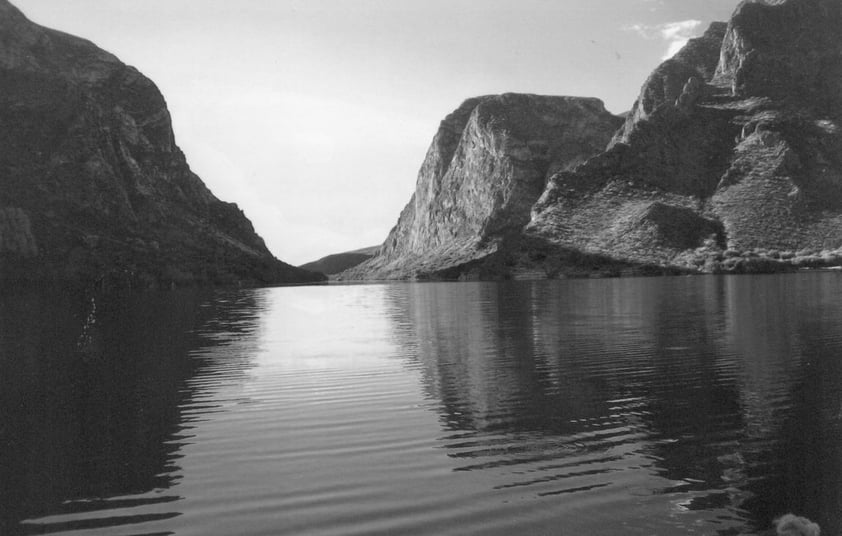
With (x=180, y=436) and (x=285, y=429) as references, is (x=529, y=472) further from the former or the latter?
(x=180, y=436)

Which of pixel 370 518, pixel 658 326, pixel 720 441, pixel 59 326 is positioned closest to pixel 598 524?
pixel 370 518

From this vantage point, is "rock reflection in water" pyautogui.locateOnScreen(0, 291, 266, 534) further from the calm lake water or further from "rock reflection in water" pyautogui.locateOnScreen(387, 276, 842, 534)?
"rock reflection in water" pyautogui.locateOnScreen(387, 276, 842, 534)

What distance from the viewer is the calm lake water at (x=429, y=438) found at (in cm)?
1700

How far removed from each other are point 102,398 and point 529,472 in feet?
70.1

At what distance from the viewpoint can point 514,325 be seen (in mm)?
67750

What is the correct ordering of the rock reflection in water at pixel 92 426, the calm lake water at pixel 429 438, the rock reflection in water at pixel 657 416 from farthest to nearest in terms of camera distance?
the rock reflection in water at pixel 92 426 → the rock reflection in water at pixel 657 416 → the calm lake water at pixel 429 438

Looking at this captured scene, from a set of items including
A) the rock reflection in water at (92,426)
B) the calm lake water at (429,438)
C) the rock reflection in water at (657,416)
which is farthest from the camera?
the rock reflection in water at (92,426)

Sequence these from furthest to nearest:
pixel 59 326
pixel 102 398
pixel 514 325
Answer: pixel 59 326, pixel 514 325, pixel 102 398

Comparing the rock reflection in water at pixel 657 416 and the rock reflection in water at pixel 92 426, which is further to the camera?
the rock reflection in water at pixel 92 426

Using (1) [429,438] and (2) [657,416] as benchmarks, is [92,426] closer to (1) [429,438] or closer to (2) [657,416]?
(1) [429,438]

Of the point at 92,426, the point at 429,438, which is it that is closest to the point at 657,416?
the point at 429,438

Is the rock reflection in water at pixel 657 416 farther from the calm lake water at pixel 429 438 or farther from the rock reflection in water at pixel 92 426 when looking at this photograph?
the rock reflection in water at pixel 92 426

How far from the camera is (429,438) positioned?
24.1m

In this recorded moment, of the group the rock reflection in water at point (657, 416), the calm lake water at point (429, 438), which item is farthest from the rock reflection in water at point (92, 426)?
the rock reflection in water at point (657, 416)
